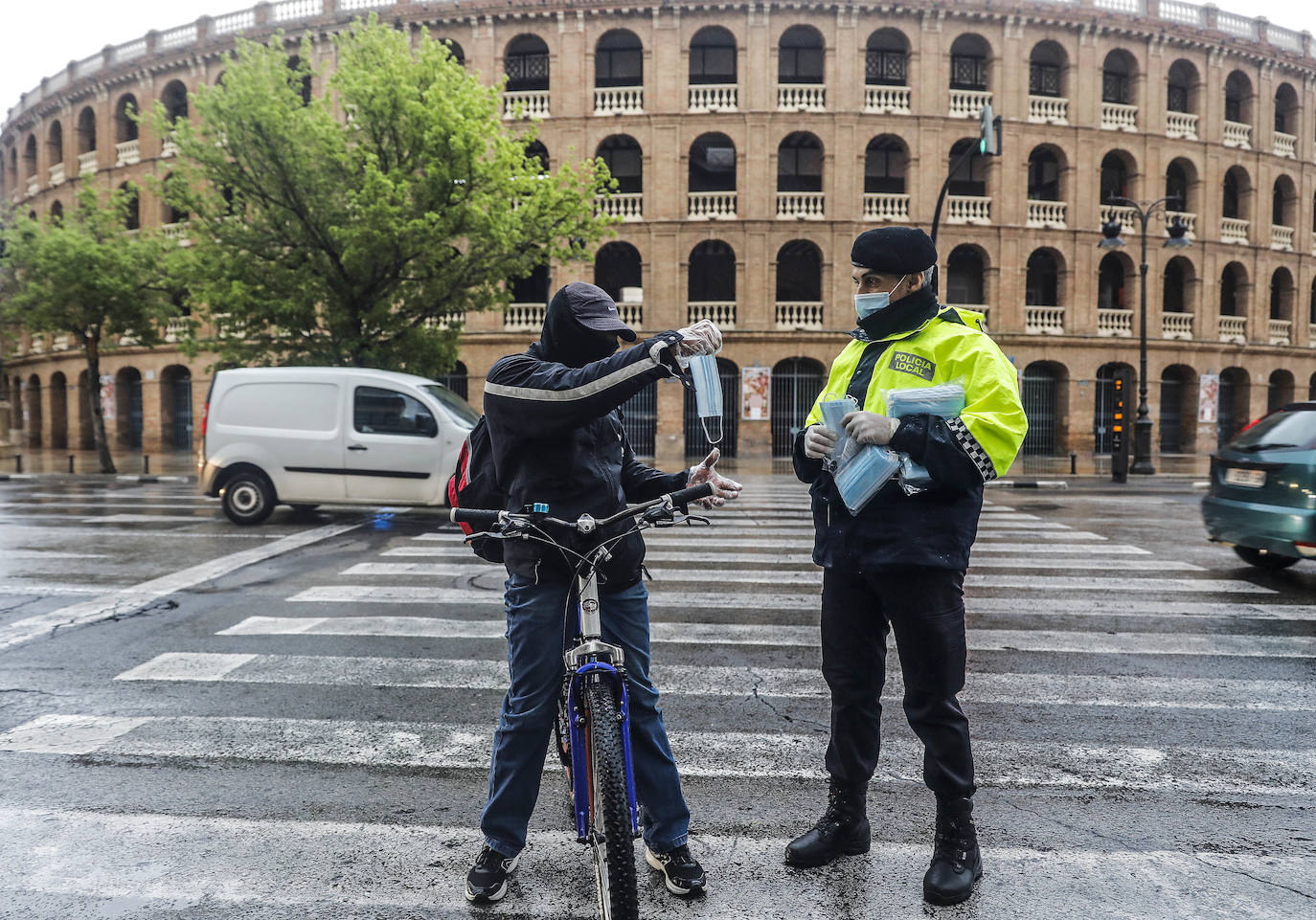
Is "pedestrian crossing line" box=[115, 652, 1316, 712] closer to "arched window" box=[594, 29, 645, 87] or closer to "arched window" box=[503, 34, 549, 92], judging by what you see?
"arched window" box=[594, 29, 645, 87]

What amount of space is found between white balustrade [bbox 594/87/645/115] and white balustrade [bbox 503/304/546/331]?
6626mm

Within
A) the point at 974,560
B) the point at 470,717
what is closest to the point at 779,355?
the point at 974,560

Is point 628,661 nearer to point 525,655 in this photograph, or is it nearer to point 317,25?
point 525,655

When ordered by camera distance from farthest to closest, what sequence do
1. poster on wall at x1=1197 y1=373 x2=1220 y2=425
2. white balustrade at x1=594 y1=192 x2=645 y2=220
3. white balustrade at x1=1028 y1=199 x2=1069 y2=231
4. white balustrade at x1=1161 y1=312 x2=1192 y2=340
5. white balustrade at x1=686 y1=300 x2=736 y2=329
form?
white balustrade at x1=1161 y1=312 x2=1192 y2=340
poster on wall at x1=1197 y1=373 x2=1220 y2=425
white balustrade at x1=1028 y1=199 x2=1069 y2=231
white balustrade at x1=594 y1=192 x2=645 y2=220
white balustrade at x1=686 y1=300 x2=736 y2=329

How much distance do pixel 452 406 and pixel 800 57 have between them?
21.8m

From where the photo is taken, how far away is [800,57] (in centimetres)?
2812

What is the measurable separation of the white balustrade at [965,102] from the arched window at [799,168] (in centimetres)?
442

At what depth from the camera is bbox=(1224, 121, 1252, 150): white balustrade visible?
29.5 m

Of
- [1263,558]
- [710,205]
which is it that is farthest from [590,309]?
[710,205]

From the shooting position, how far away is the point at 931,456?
2604 millimetres

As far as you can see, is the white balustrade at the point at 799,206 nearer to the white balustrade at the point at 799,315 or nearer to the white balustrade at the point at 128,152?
the white balustrade at the point at 799,315

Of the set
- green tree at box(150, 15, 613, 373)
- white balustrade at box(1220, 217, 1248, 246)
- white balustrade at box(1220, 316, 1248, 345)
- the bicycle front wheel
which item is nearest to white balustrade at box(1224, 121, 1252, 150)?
white balustrade at box(1220, 217, 1248, 246)

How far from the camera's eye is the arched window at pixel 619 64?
1114 inches

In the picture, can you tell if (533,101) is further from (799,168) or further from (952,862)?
(952,862)
